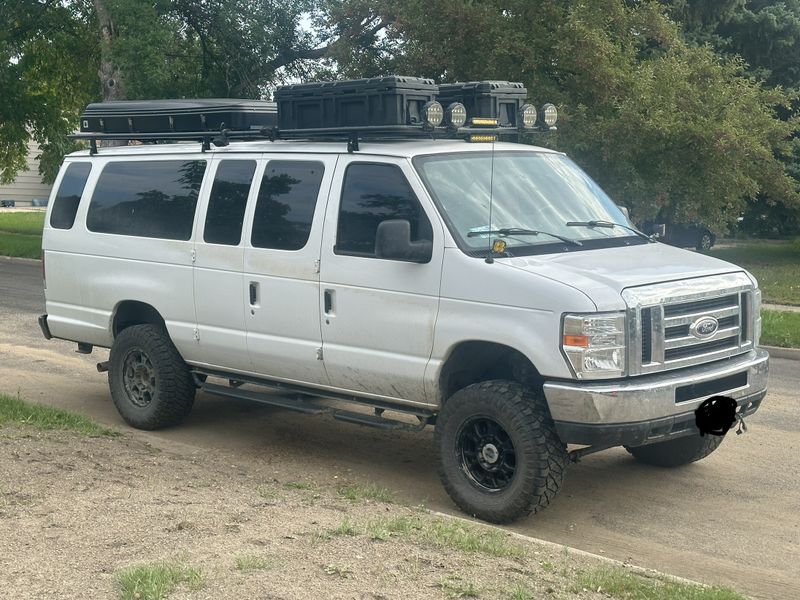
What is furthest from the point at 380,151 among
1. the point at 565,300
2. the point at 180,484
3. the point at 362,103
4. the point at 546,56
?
the point at 546,56

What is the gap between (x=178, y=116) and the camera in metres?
9.40

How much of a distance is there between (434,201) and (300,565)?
9.19 ft

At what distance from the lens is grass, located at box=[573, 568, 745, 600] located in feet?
17.3

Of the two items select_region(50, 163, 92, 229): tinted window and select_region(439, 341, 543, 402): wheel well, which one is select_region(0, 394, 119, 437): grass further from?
select_region(439, 341, 543, 402): wheel well

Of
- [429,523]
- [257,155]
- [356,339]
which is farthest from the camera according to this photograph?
[257,155]

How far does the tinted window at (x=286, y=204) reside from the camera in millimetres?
7977

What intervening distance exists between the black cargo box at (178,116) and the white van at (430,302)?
0.23 metres

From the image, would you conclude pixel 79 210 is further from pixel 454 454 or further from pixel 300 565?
pixel 300 565

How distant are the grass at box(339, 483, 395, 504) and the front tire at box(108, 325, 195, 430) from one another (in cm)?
215

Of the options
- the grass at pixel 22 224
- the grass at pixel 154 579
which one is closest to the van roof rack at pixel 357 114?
the grass at pixel 154 579

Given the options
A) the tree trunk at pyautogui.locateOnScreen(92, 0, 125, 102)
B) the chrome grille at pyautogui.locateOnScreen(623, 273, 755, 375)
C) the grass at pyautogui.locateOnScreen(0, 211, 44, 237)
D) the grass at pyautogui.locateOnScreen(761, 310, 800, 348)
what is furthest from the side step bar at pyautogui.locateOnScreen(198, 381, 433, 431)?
the grass at pyautogui.locateOnScreen(0, 211, 44, 237)

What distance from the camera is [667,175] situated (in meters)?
20.9

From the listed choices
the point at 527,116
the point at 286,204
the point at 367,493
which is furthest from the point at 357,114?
the point at 367,493

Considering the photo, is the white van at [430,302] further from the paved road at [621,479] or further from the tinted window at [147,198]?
the paved road at [621,479]
